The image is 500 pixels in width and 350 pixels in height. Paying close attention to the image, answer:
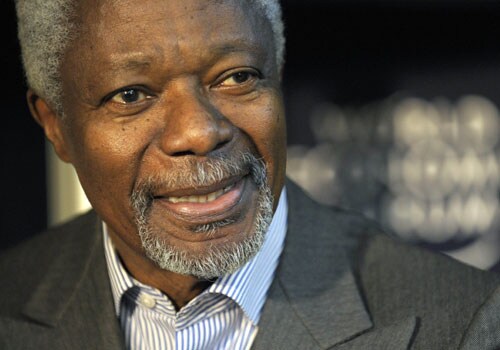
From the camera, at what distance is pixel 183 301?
207cm

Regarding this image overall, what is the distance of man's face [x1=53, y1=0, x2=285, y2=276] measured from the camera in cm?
183

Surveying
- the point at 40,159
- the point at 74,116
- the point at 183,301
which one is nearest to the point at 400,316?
the point at 183,301

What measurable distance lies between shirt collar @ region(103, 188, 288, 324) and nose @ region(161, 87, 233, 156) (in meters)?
0.28

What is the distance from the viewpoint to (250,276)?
202 centimetres

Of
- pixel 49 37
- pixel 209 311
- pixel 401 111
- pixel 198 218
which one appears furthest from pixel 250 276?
pixel 401 111

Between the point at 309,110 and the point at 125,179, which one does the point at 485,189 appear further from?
the point at 125,179

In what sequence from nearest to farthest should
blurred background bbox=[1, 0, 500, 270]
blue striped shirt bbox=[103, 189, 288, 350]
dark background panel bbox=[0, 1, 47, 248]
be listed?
1. blue striped shirt bbox=[103, 189, 288, 350]
2. blurred background bbox=[1, 0, 500, 270]
3. dark background panel bbox=[0, 1, 47, 248]

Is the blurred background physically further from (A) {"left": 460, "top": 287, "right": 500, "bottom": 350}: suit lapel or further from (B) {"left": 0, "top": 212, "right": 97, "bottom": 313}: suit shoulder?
(A) {"left": 460, "top": 287, "right": 500, "bottom": 350}: suit lapel

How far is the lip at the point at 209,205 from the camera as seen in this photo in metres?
1.86

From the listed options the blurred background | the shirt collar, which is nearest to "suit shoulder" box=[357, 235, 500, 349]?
the shirt collar

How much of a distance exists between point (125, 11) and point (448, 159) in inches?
62.9

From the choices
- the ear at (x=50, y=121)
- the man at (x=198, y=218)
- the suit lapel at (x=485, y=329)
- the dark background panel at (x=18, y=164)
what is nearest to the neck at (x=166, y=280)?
the man at (x=198, y=218)

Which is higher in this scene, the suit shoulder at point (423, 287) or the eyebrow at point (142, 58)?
the eyebrow at point (142, 58)

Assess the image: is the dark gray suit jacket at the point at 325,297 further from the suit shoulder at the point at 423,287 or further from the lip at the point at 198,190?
the lip at the point at 198,190
